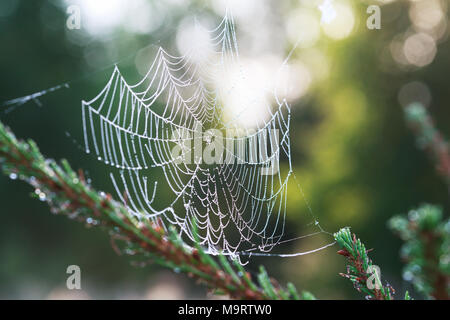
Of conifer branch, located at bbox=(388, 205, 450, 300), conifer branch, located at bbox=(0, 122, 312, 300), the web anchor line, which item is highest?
the web anchor line

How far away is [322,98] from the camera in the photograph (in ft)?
38.5

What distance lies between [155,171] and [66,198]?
12.3 meters

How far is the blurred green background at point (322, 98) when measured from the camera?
35.6ft

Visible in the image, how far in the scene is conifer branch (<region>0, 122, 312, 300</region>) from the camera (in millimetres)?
666

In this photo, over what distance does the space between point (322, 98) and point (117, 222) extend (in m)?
11.6

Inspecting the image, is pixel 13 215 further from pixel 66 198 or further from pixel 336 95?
pixel 66 198

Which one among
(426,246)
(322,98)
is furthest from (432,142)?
(322,98)

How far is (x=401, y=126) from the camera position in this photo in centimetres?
1112

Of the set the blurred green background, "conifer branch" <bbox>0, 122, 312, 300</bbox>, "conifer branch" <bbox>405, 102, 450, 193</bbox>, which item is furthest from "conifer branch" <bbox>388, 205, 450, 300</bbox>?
the blurred green background

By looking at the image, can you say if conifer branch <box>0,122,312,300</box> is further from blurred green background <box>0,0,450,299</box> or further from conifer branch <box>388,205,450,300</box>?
blurred green background <box>0,0,450,299</box>

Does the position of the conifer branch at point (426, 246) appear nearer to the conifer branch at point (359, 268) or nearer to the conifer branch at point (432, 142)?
the conifer branch at point (432, 142)

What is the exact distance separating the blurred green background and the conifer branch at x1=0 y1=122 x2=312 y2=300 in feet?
29.4

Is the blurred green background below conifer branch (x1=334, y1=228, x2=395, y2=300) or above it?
above
